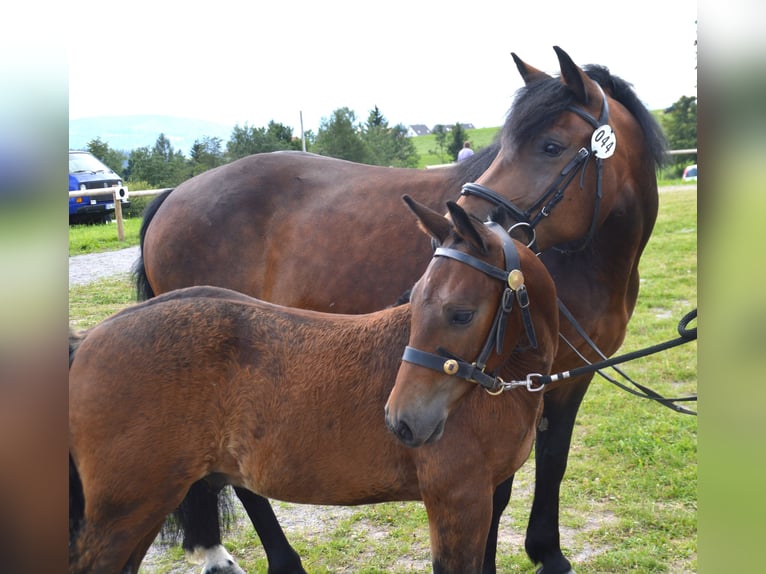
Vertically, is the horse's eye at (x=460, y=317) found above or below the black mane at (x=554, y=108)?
below

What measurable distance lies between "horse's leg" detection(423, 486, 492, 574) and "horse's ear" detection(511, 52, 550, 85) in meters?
1.69

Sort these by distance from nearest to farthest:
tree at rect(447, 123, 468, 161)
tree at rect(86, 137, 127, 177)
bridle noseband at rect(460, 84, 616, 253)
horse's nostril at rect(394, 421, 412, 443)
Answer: horse's nostril at rect(394, 421, 412, 443), bridle noseband at rect(460, 84, 616, 253), tree at rect(86, 137, 127, 177), tree at rect(447, 123, 468, 161)

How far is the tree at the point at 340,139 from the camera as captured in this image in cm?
Answer: 1381

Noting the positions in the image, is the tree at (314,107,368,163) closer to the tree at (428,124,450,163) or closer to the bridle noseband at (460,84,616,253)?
the tree at (428,124,450,163)

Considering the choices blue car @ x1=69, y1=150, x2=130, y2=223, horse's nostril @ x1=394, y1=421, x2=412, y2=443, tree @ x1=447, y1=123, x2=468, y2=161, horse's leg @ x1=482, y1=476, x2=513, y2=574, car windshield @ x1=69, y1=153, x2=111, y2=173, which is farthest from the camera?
tree @ x1=447, y1=123, x2=468, y2=161

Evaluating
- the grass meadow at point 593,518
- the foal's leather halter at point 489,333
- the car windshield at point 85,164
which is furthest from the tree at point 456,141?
the foal's leather halter at point 489,333

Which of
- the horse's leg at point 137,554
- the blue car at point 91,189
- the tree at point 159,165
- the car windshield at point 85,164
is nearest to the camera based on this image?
the horse's leg at point 137,554

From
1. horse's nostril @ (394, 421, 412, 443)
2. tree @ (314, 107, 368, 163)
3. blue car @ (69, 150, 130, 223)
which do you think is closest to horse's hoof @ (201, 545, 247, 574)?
horse's nostril @ (394, 421, 412, 443)

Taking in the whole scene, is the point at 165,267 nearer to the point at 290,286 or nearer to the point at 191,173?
the point at 290,286

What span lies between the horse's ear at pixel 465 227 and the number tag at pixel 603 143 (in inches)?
→ 32.8

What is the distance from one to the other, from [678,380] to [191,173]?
9536mm

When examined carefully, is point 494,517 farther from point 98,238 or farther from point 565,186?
point 98,238

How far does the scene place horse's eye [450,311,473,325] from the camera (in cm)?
195

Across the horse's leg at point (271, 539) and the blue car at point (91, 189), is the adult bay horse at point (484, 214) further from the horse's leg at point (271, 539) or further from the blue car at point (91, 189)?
the blue car at point (91, 189)
